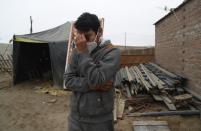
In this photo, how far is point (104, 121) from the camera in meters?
2.02

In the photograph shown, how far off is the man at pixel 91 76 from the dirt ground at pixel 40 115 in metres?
3.06

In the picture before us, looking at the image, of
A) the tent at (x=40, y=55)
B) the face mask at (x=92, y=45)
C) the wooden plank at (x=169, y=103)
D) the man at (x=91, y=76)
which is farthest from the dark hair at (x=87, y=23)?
the tent at (x=40, y=55)

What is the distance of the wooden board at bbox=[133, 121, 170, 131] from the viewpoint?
4.61 m

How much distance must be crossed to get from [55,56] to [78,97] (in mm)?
7670

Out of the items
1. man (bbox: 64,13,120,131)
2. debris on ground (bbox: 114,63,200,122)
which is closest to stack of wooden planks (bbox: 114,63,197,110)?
debris on ground (bbox: 114,63,200,122)

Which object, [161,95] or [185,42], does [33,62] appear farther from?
[185,42]

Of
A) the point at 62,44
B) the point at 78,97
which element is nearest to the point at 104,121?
the point at 78,97

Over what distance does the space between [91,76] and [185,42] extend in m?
5.85

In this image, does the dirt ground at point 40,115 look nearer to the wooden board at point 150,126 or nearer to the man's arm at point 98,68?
the wooden board at point 150,126

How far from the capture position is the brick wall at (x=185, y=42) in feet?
19.7

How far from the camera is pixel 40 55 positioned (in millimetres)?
13398

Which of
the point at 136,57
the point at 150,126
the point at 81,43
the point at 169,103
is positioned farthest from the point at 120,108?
the point at 136,57

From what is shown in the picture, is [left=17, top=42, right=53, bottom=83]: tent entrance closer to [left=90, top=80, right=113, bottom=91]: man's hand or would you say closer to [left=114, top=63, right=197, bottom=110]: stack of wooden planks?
[left=114, top=63, right=197, bottom=110]: stack of wooden planks

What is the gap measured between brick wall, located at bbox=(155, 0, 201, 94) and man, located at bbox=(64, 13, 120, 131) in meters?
4.56
